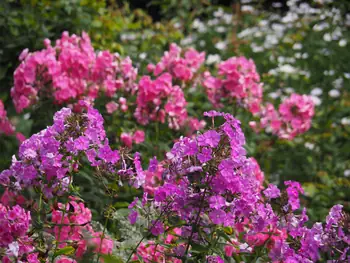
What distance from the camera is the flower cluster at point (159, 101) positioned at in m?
3.03

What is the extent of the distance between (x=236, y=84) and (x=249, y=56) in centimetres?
217

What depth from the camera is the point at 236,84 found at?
11.4 feet

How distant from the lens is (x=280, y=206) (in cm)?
182

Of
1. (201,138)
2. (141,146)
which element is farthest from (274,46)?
(201,138)

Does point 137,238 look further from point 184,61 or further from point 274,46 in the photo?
point 274,46

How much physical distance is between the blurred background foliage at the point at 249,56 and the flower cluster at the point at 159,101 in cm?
14

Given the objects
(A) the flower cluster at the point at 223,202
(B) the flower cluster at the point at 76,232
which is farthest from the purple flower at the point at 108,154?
(B) the flower cluster at the point at 76,232

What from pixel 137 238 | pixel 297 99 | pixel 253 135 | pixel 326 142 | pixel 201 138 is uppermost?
pixel 201 138

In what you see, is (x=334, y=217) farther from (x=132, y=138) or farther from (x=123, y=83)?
(x=123, y=83)

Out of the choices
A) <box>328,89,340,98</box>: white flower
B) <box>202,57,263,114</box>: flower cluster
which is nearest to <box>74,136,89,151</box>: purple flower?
<box>202,57,263,114</box>: flower cluster

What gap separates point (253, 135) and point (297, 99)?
0.45 m

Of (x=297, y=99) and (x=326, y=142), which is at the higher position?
(x=297, y=99)

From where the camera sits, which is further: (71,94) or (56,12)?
(56,12)

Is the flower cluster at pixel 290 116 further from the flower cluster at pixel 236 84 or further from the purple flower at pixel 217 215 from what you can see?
the purple flower at pixel 217 215
